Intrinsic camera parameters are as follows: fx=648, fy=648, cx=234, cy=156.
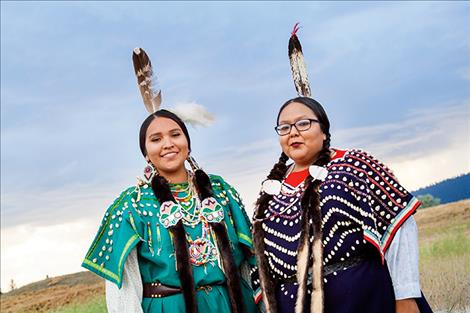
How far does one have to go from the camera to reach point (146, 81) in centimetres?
449

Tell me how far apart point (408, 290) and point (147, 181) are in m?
1.76

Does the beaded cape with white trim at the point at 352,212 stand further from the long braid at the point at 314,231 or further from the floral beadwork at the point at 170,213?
the floral beadwork at the point at 170,213

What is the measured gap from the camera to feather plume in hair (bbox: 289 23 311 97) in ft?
13.4

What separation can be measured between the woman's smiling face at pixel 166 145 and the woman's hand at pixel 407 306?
1561 mm

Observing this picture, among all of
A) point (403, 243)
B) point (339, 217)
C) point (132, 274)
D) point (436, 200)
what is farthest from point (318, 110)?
point (436, 200)

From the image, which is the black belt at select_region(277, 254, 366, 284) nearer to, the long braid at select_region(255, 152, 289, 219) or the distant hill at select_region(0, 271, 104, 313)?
the long braid at select_region(255, 152, 289, 219)

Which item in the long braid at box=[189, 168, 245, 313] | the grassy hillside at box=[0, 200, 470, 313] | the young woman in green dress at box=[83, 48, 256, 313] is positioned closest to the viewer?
the young woman in green dress at box=[83, 48, 256, 313]

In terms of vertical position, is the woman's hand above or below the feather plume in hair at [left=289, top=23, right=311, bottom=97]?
below

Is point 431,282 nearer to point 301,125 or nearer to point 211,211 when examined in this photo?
point 211,211

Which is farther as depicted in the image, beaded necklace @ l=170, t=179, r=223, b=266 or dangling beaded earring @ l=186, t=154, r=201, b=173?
dangling beaded earring @ l=186, t=154, r=201, b=173

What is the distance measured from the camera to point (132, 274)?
12.9ft

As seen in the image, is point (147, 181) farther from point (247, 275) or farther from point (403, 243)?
point (403, 243)

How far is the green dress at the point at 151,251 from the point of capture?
3908 mm

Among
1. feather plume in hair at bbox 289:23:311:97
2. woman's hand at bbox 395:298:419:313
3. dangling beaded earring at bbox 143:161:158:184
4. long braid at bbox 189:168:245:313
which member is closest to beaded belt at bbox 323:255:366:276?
woman's hand at bbox 395:298:419:313
